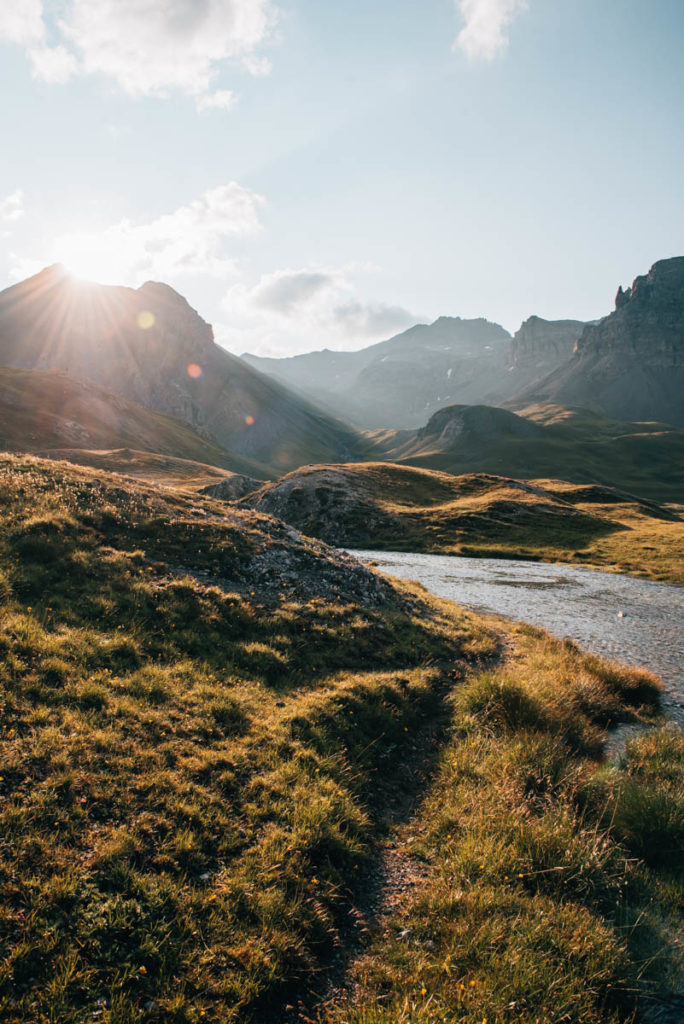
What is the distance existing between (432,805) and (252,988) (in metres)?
5.39

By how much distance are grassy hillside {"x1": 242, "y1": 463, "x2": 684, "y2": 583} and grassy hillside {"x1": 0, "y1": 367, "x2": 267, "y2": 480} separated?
2612 inches

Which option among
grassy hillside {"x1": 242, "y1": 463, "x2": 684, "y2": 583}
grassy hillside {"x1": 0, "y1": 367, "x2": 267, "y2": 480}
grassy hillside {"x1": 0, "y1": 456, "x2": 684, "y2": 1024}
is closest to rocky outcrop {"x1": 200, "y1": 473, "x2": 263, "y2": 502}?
grassy hillside {"x1": 242, "y1": 463, "x2": 684, "y2": 583}

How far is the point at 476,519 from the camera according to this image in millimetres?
78438

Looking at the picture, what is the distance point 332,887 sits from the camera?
8195mm

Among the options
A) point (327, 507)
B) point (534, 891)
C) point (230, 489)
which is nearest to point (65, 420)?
point (230, 489)

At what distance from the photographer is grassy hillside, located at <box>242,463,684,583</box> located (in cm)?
6059

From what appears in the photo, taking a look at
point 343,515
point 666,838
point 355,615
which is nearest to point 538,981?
point 666,838

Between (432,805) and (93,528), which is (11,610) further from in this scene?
(432,805)

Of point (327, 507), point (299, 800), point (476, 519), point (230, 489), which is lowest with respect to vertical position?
point (299, 800)

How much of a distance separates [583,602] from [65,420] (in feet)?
565

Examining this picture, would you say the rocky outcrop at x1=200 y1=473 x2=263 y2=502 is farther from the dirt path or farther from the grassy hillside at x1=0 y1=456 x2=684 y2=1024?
the dirt path

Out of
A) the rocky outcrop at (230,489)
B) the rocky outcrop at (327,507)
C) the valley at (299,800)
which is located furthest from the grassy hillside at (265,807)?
the rocky outcrop at (230,489)

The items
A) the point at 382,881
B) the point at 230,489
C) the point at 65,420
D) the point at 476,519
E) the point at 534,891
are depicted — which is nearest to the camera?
the point at 534,891

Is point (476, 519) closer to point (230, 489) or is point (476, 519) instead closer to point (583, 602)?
point (583, 602)
